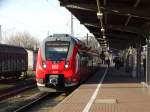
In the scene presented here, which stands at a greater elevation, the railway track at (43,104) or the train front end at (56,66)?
the train front end at (56,66)

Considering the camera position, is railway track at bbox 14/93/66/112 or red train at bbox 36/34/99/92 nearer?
railway track at bbox 14/93/66/112

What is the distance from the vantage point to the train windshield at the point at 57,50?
23562 mm

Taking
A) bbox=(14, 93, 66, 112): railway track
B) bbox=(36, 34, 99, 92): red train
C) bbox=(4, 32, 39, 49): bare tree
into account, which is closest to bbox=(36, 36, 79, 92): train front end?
bbox=(36, 34, 99, 92): red train

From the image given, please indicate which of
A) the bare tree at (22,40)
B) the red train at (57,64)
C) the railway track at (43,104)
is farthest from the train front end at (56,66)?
the bare tree at (22,40)

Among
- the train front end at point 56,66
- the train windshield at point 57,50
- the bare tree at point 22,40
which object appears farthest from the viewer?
the bare tree at point 22,40

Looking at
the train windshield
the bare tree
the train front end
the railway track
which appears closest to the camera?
the railway track

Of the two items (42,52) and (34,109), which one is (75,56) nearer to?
(42,52)

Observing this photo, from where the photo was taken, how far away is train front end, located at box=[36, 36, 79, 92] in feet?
75.9

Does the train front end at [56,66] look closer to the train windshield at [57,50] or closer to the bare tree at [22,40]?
the train windshield at [57,50]

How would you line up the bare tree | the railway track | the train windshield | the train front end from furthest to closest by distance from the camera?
1. the bare tree
2. the train windshield
3. the train front end
4. the railway track

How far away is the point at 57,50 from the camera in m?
23.8

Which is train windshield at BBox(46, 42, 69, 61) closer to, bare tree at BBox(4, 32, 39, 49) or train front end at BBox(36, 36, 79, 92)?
train front end at BBox(36, 36, 79, 92)

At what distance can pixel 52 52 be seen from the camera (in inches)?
935

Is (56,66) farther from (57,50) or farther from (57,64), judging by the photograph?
(57,50)
